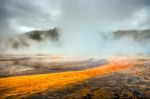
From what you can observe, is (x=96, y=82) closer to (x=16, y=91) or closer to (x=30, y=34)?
(x=16, y=91)

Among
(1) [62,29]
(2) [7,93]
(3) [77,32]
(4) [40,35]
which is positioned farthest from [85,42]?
(2) [7,93]

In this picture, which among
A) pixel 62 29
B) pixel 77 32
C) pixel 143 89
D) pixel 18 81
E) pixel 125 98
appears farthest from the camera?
pixel 62 29

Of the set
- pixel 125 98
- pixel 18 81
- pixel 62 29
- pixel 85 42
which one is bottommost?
pixel 125 98

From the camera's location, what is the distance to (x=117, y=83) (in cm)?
1905

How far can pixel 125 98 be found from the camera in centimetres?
1537

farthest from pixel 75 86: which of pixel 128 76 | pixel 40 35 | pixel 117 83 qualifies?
pixel 40 35

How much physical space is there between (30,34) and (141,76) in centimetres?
13484

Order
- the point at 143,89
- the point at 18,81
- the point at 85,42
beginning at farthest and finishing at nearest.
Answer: the point at 85,42, the point at 18,81, the point at 143,89

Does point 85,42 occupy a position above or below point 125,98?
above

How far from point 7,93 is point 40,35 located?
134080 mm

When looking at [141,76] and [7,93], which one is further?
[141,76]

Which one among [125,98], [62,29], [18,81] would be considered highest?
[62,29]

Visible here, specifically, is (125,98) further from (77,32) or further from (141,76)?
(77,32)

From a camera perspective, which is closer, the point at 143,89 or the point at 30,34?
the point at 143,89
